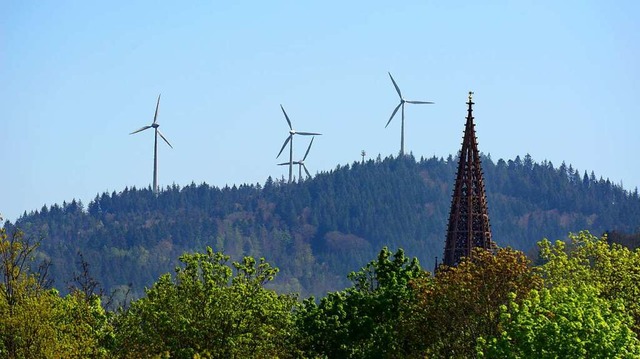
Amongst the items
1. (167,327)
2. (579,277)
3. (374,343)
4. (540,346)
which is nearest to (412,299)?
(374,343)

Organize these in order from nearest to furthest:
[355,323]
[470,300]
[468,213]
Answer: [470,300] → [355,323] → [468,213]

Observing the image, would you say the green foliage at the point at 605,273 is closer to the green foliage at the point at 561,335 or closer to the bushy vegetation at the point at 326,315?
the bushy vegetation at the point at 326,315

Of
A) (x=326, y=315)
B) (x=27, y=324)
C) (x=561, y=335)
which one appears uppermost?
(x=561, y=335)

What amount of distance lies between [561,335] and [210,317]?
2742 centimetres

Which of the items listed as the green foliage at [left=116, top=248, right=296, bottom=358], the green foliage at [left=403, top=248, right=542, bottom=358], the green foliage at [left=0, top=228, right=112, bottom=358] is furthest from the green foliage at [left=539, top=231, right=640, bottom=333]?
the green foliage at [left=0, top=228, right=112, bottom=358]

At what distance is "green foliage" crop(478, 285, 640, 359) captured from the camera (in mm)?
91062

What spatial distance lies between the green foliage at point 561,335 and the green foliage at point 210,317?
19.2 m

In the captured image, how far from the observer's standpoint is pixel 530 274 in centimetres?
10956

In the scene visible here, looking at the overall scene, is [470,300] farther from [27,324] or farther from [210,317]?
[27,324]

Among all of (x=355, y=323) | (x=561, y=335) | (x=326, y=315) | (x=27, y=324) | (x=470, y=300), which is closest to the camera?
(x=561, y=335)

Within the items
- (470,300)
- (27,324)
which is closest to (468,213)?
(470,300)

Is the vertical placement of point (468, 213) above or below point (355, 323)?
above

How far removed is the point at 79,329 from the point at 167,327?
650cm

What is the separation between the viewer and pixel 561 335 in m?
91.2
